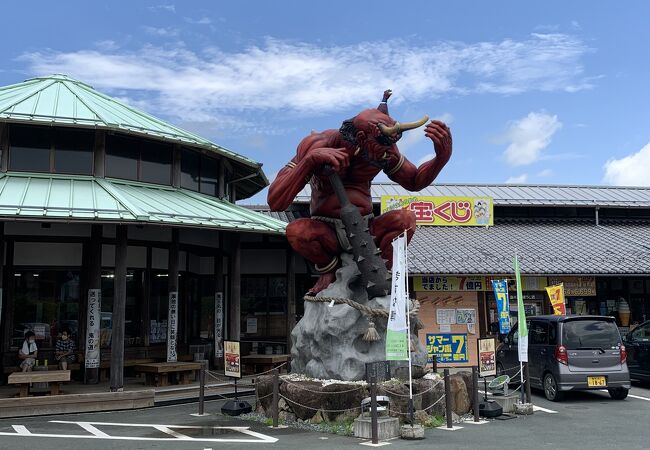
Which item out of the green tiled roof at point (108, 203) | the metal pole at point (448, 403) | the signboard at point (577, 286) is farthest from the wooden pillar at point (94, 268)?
the signboard at point (577, 286)

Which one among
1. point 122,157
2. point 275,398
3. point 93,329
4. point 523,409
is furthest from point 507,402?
point 122,157

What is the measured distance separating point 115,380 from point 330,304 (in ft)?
15.6

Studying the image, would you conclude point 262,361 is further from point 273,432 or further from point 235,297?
point 273,432

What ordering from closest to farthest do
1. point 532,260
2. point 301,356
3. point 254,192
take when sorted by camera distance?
1. point 301,356
2. point 532,260
3. point 254,192

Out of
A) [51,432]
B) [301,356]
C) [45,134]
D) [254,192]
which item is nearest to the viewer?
[51,432]

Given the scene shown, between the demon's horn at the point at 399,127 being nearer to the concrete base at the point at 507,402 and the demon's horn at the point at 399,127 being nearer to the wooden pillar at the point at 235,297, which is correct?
the concrete base at the point at 507,402

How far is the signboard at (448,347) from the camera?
1605 centimetres

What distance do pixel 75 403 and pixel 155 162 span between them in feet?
19.5

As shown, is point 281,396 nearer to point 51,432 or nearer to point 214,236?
point 51,432

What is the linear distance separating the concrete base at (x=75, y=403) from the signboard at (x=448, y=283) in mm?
8079

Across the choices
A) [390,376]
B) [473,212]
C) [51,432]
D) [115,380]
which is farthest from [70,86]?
[473,212]

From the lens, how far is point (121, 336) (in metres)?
10.7

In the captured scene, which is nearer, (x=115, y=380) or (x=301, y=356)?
(x=301, y=356)

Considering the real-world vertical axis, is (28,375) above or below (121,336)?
below
